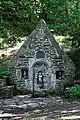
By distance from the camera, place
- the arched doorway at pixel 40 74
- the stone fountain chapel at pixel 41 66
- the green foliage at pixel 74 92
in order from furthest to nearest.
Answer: the arched doorway at pixel 40 74
the stone fountain chapel at pixel 41 66
the green foliage at pixel 74 92

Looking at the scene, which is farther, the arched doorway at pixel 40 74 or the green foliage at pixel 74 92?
the arched doorway at pixel 40 74

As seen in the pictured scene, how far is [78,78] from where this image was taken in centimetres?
1791

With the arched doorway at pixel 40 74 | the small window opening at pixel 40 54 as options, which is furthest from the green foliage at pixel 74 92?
the small window opening at pixel 40 54

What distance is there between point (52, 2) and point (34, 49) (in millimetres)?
3436

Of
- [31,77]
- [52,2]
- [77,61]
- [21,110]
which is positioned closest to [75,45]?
[77,61]

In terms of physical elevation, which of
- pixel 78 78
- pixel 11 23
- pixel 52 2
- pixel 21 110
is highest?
pixel 52 2

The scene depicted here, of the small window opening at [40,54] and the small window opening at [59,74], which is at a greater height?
the small window opening at [40,54]

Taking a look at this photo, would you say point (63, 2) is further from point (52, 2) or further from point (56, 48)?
point (56, 48)

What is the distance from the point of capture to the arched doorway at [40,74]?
17.0m

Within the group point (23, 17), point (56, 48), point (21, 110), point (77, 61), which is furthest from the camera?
point (77, 61)

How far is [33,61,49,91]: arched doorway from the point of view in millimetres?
17031

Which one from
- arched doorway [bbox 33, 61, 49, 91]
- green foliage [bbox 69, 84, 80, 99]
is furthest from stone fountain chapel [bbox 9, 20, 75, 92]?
green foliage [bbox 69, 84, 80, 99]

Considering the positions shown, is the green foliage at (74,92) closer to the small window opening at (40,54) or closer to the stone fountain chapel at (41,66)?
the stone fountain chapel at (41,66)

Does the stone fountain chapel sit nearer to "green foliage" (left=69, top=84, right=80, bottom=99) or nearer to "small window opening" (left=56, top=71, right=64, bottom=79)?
"small window opening" (left=56, top=71, right=64, bottom=79)
